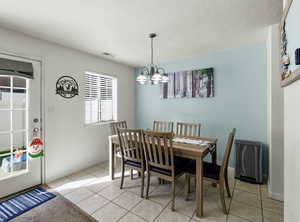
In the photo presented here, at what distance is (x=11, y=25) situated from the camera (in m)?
1.96

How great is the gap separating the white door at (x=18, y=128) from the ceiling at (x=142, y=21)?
701 mm

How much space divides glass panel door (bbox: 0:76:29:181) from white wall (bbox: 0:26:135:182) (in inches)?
11.2

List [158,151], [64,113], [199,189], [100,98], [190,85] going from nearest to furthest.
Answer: [199,189] < [158,151] < [64,113] < [190,85] < [100,98]

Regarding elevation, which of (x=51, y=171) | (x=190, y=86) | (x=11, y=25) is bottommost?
(x=51, y=171)

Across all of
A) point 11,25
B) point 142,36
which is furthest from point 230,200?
point 11,25

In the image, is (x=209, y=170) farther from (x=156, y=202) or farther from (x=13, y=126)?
(x=13, y=126)

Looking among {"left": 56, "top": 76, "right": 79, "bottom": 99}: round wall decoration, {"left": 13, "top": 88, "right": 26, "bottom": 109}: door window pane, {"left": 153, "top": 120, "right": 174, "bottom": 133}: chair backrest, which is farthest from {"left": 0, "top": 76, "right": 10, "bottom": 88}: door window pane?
{"left": 153, "top": 120, "right": 174, "bottom": 133}: chair backrest

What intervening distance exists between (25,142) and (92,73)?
1.78m

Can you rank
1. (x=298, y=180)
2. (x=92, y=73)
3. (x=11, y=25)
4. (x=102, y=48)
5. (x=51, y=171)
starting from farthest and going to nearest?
(x=92, y=73)
(x=102, y=48)
(x=51, y=171)
(x=11, y=25)
(x=298, y=180)

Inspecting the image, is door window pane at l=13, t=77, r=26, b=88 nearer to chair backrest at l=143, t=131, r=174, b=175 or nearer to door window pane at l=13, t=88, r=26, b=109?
door window pane at l=13, t=88, r=26, b=109

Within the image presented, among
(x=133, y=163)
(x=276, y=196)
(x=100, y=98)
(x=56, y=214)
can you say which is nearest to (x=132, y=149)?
(x=133, y=163)

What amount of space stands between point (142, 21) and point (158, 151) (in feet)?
5.62

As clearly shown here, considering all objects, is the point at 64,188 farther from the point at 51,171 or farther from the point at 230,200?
the point at 230,200

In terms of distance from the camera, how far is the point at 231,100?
2844 millimetres
